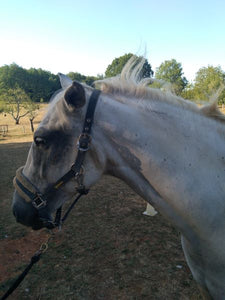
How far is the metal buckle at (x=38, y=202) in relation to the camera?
151cm

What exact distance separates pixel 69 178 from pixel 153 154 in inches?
24.9

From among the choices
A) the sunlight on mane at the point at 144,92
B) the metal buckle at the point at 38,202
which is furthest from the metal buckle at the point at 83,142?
the metal buckle at the point at 38,202

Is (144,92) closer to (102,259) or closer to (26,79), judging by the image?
(102,259)

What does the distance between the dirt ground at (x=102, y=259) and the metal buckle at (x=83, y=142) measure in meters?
2.74

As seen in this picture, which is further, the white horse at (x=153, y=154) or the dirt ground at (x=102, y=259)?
the dirt ground at (x=102, y=259)

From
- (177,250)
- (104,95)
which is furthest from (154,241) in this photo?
(104,95)

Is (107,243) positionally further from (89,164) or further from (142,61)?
(142,61)

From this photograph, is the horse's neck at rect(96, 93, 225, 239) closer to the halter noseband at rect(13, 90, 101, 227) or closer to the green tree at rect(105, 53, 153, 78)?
the halter noseband at rect(13, 90, 101, 227)

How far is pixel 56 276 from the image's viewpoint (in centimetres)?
341

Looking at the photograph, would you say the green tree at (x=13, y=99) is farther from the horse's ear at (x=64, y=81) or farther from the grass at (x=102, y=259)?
the horse's ear at (x=64, y=81)

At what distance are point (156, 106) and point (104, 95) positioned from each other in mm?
399

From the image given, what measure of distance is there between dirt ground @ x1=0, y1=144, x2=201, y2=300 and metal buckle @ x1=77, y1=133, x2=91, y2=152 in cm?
274

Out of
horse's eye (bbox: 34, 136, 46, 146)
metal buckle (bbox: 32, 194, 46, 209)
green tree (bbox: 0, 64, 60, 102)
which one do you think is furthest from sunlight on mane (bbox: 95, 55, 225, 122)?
green tree (bbox: 0, 64, 60, 102)

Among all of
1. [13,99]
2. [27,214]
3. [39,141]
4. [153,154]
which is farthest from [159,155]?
[13,99]
